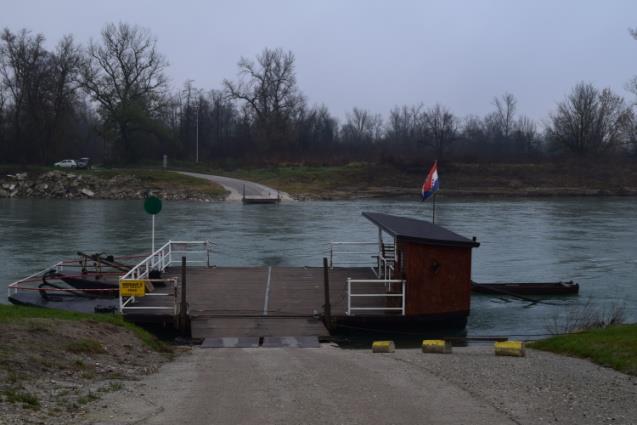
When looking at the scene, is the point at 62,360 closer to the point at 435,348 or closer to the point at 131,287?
the point at 131,287

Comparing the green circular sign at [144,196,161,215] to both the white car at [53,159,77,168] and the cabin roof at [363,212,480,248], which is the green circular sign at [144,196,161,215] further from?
the white car at [53,159,77,168]

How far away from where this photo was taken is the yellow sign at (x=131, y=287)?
14906 mm

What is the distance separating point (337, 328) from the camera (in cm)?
1555

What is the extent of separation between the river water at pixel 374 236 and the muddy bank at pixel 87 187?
4351mm

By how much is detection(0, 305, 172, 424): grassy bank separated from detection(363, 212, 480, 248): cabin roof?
5.71 metres

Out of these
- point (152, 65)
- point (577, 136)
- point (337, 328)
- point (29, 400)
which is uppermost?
point (152, 65)

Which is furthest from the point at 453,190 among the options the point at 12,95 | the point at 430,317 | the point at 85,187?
the point at 430,317

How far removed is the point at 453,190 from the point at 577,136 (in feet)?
93.4

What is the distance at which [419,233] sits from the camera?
16.5 meters

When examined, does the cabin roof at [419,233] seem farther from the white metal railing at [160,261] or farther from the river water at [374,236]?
the white metal railing at [160,261]

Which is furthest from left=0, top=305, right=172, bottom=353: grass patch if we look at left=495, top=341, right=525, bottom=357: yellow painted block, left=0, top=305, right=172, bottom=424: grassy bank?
left=495, top=341, right=525, bottom=357: yellow painted block

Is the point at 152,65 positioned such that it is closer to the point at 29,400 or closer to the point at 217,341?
the point at 217,341

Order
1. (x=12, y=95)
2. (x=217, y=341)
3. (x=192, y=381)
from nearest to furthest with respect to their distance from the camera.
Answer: (x=192, y=381), (x=217, y=341), (x=12, y=95)

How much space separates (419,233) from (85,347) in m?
8.35
